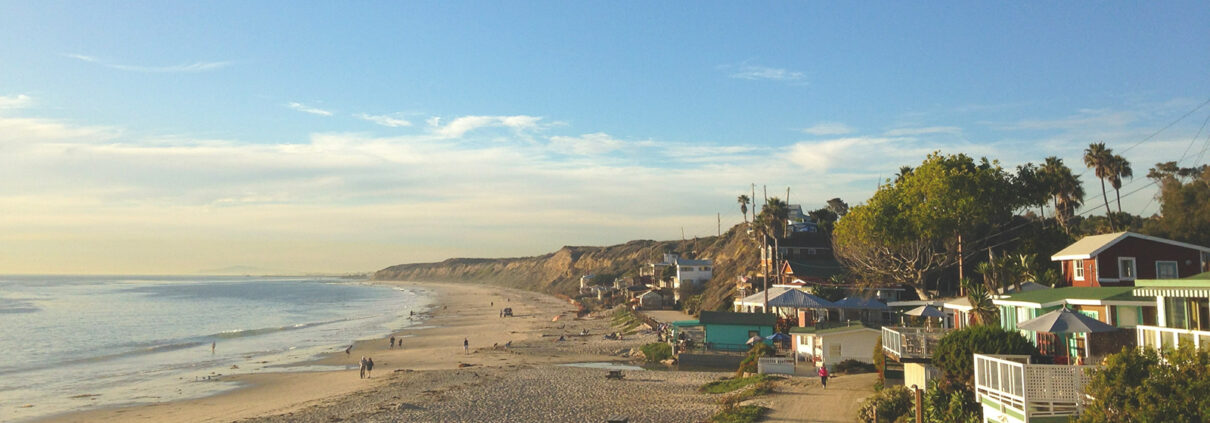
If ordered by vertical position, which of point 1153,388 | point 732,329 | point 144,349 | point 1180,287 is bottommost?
point 144,349

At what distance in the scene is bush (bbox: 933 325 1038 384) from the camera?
1883 centimetres

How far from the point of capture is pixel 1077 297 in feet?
67.6

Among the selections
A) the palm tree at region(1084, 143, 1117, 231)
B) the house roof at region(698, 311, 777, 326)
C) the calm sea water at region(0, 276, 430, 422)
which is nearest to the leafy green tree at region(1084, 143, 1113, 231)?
the palm tree at region(1084, 143, 1117, 231)

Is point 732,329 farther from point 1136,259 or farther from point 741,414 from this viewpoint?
point 1136,259

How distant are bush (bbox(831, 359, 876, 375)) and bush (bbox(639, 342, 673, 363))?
13.2 m

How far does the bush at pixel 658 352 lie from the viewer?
1817 inches

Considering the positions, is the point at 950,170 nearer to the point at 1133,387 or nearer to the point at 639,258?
the point at 1133,387

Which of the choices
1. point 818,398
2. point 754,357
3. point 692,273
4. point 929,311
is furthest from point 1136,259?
point 692,273

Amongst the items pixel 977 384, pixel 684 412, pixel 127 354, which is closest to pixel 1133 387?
pixel 977 384

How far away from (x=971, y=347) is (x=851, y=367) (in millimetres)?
15520

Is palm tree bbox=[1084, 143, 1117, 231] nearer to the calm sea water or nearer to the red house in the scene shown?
the red house

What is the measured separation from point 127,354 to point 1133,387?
63333mm

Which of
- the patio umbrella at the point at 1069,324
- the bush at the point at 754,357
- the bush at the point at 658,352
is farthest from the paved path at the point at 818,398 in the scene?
the bush at the point at 658,352

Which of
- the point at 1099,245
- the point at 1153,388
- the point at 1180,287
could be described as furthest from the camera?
the point at 1099,245
